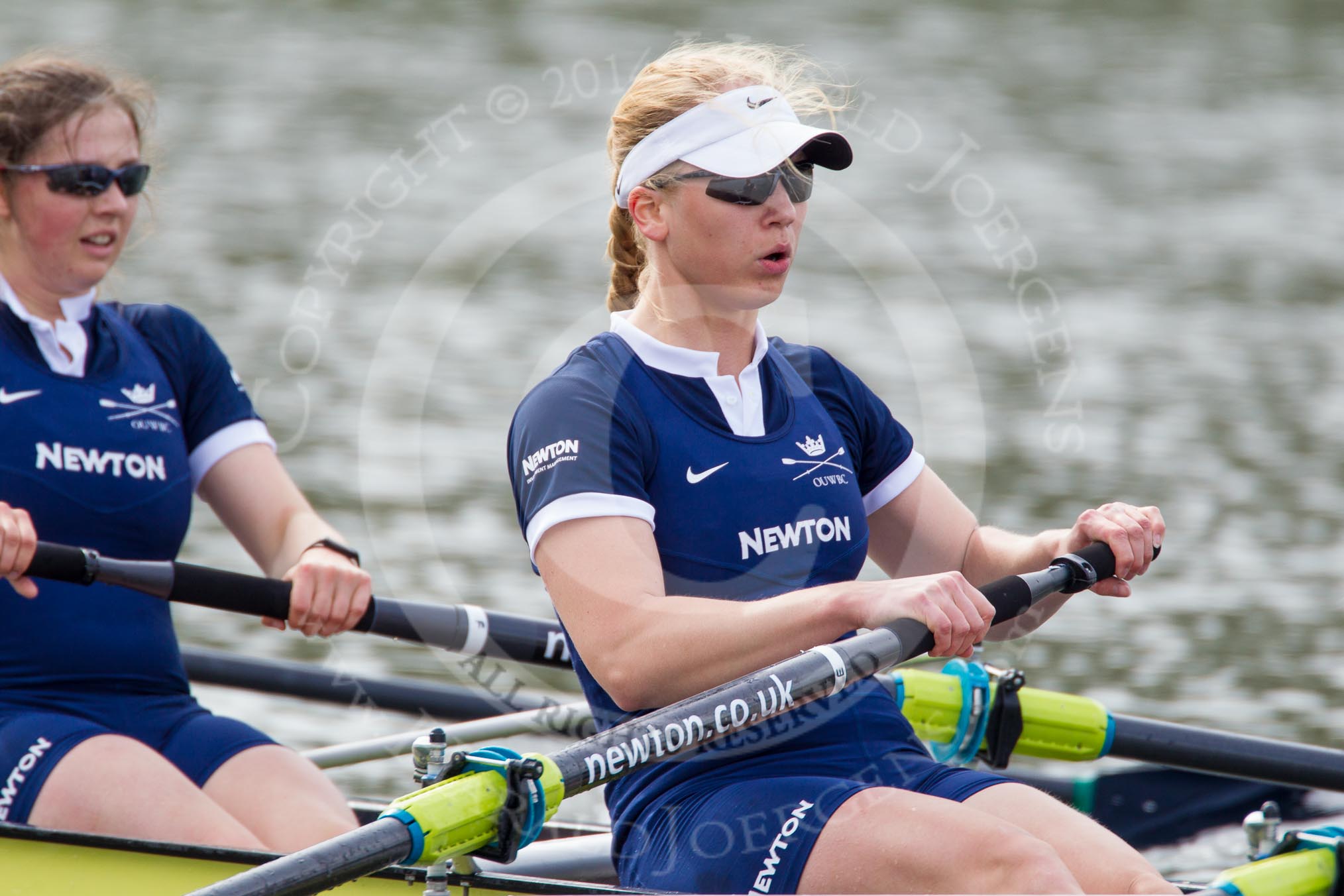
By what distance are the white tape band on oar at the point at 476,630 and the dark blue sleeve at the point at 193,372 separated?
66cm

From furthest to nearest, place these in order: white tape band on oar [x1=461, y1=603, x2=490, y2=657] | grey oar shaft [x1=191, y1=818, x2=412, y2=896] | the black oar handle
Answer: white tape band on oar [x1=461, y1=603, x2=490, y2=657]
the black oar handle
grey oar shaft [x1=191, y1=818, x2=412, y2=896]

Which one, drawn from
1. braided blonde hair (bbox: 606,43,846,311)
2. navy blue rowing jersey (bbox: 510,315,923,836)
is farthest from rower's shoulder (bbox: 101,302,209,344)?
navy blue rowing jersey (bbox: 510,315,923,836)

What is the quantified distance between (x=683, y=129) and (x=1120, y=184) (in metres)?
10.5

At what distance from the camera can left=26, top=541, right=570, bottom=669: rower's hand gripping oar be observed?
124 inches

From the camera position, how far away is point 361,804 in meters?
4.00

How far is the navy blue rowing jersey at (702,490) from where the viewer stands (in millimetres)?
2508

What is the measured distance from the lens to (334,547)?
355cm

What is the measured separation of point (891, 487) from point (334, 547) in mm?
1239

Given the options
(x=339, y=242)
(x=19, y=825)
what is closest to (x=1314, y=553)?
(x=19, y=825)

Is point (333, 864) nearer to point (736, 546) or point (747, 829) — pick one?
point (747, 829)

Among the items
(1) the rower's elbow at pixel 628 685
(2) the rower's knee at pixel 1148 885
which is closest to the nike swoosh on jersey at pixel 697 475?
(1) the rower's elbow at pixel 628 685

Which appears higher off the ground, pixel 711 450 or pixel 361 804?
pixel 711 450

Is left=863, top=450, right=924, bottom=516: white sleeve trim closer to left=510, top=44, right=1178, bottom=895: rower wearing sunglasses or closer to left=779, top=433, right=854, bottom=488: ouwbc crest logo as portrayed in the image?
left=510, top=44, right=1178, bottom=895: rower wearing sunglasses

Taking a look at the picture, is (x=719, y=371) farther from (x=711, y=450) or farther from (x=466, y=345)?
(x=466, y=345)
